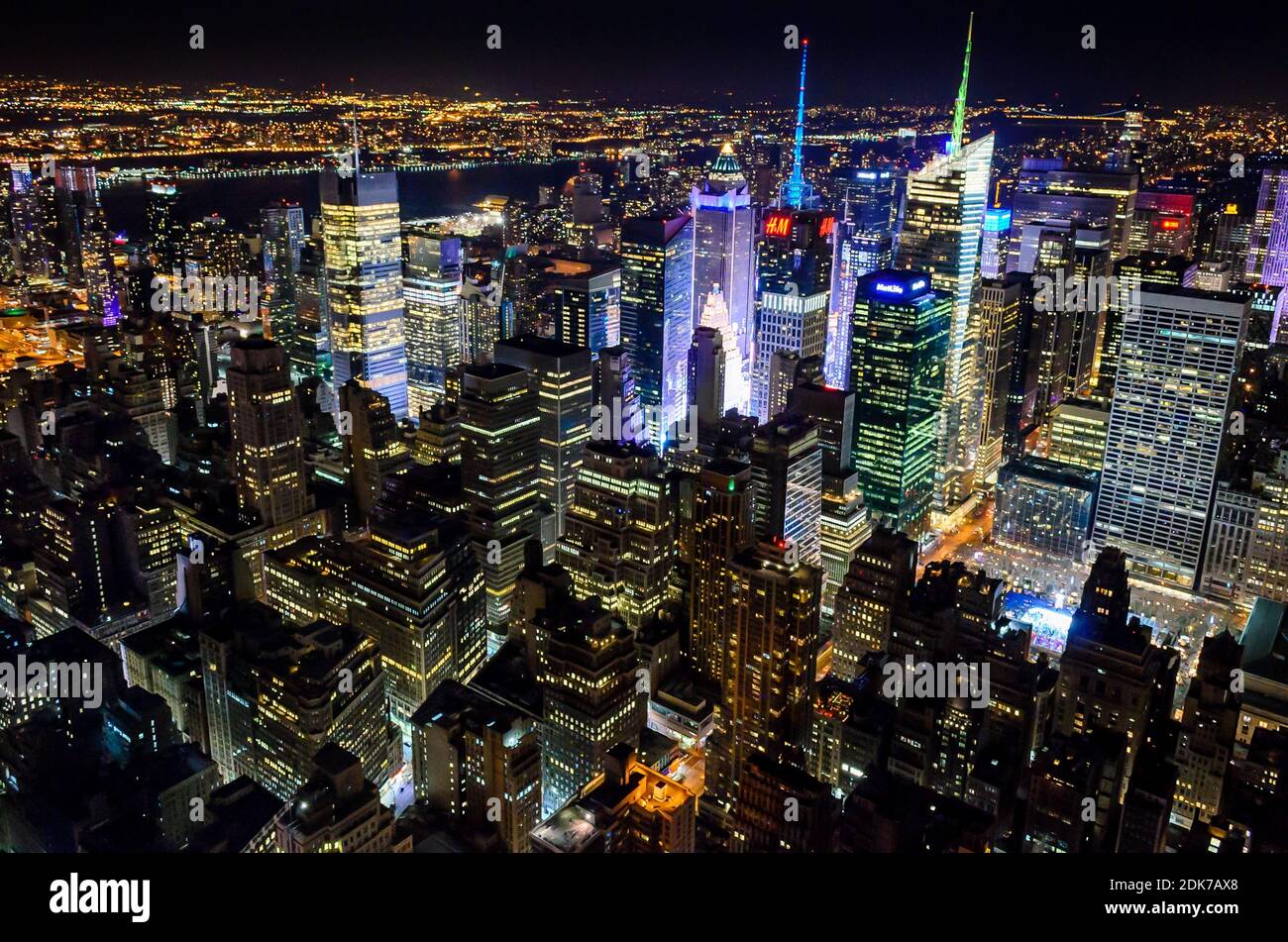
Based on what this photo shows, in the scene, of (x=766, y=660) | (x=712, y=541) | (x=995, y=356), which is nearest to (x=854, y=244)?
(x=995, y=356)

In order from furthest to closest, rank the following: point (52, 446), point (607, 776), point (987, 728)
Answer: point (52, 446)
point (987, 728)
point (607, 776)

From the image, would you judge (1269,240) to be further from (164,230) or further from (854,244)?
(164,230)

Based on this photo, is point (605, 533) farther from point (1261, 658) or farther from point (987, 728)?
point (1261, 658)

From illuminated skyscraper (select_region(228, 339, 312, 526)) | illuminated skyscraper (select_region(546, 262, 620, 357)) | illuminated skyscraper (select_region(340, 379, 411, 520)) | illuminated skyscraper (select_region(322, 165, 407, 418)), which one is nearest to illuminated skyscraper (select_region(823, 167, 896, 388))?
illuminated skyscraper (select_region(546, 262, 620, 357))

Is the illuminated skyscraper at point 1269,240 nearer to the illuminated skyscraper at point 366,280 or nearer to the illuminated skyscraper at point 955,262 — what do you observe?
the illuminated skyscraper at point 955,262

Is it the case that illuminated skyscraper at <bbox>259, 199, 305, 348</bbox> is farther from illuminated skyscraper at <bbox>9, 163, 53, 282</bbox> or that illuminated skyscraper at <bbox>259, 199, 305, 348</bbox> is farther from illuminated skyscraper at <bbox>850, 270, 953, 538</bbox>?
illuminated skyscraper at <bbox>850, 270, 953, 538</bbox>

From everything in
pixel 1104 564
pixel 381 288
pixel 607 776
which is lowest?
pixel 607 776
